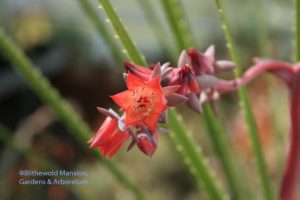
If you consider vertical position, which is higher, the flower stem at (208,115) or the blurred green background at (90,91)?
the flower stem at (208,115)

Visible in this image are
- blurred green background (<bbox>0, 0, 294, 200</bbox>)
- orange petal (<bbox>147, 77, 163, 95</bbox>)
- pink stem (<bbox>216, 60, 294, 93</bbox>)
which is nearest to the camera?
orange petal (<bbox>147, 77, 163, 95</bbox>)

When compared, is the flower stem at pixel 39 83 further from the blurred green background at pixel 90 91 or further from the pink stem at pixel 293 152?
the blurred green background at pixel 90 91

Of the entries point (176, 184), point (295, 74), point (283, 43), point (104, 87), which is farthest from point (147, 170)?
point (295, 74)

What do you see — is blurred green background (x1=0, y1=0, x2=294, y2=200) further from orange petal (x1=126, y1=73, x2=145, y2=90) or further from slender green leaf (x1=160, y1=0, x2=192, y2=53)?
orange petal (x1=126, y1=73, x2=145, y2=90)

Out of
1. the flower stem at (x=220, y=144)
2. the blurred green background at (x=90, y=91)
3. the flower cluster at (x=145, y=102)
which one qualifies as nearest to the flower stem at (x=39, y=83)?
the flower stem at (x=220, y=144)

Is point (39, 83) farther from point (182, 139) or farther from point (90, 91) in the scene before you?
point (90, 91)

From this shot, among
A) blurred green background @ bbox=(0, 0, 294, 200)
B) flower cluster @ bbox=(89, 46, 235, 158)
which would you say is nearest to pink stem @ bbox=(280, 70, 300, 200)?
flower cluster @ bbox=(89, 46, 235, 158)

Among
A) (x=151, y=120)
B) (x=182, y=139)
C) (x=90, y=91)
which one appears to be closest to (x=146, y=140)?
(x=151, y=120)
